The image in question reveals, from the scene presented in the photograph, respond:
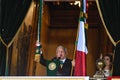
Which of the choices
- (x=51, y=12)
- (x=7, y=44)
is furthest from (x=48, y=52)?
(x=7, y=44)

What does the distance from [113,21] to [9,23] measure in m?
2.05

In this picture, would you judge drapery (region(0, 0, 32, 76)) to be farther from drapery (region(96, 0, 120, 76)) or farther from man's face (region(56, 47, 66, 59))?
drapery (region(96, 0, 120, 76))

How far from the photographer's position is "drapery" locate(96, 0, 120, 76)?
758 cm

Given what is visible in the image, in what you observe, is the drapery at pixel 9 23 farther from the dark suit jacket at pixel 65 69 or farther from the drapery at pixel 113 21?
the drapery at pixel 113 21

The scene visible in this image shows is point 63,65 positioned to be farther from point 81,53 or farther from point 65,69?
point 81,53

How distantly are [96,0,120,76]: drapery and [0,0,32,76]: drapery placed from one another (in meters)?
1.52

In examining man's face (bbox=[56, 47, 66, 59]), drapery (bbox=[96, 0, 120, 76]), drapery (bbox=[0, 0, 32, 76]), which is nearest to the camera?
drapery (bbox=[96, 0, 120, 76])

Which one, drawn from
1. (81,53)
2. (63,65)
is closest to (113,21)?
(81,53)

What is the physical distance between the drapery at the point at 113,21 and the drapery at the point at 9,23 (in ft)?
4.99

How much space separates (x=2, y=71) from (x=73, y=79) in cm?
157

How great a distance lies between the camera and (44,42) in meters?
11.3

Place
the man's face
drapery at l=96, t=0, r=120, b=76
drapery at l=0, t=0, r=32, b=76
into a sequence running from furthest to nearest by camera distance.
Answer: drapery at l=0, t=0, r=32, b=76 → the man's face → drapery at l=96, t=0, r=120, b=76

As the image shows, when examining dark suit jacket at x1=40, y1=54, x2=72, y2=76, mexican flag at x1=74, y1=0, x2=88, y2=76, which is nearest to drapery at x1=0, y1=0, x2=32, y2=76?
dark suit jacket at x1=40, y1=54, x2=72, y2=76

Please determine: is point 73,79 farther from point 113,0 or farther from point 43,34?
point 43,34
